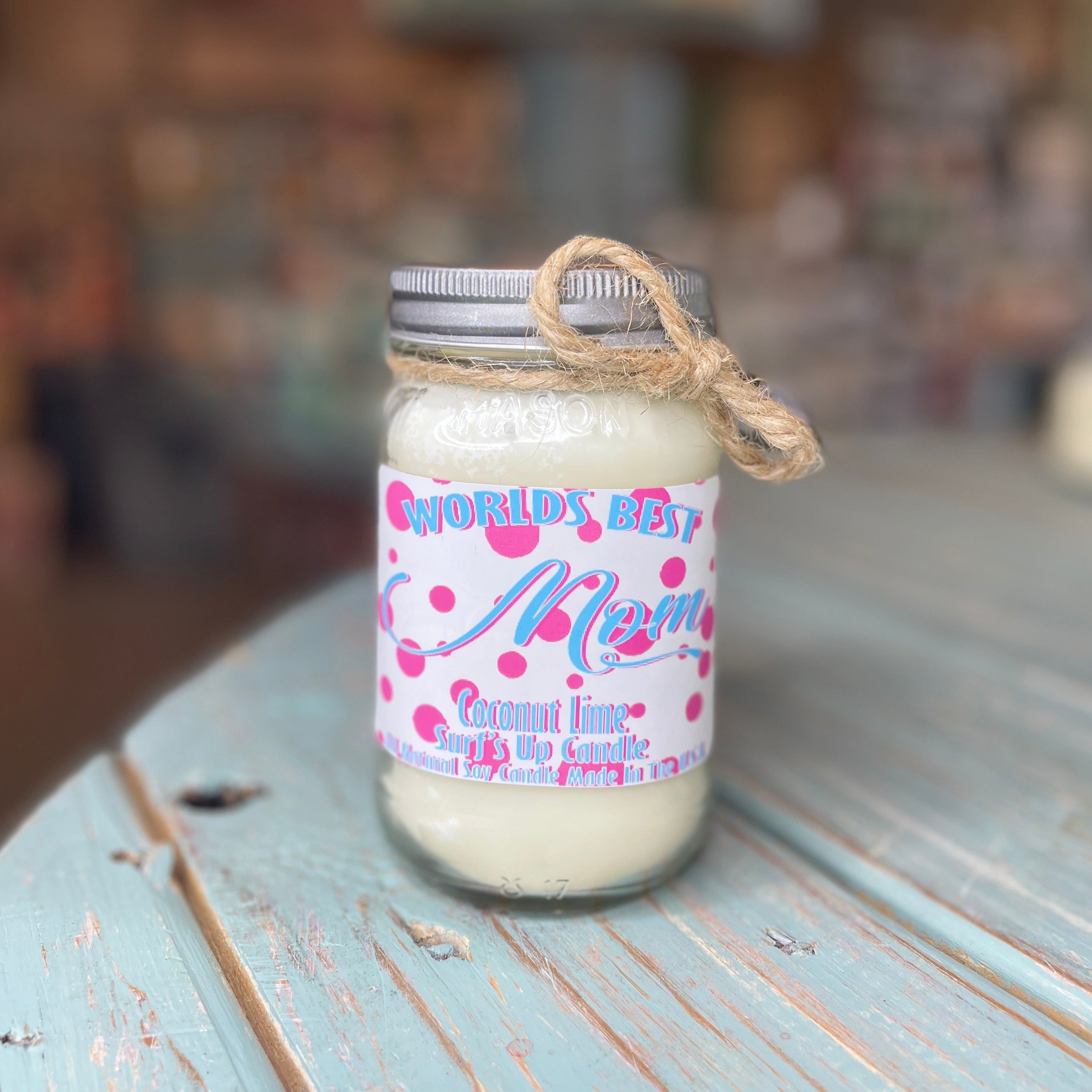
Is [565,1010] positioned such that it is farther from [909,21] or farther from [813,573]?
[909,21]

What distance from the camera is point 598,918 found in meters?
0.52

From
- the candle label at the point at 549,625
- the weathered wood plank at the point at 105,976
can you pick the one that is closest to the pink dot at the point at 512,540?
the candle label at the point at 549,625

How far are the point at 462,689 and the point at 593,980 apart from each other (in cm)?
14

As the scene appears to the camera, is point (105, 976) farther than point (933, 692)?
No

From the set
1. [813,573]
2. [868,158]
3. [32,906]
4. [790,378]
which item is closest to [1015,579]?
[813,573]

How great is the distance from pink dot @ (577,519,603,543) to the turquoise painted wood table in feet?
0.59

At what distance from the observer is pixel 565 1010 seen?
447 millimetres

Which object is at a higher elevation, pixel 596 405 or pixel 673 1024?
pixel 596 405

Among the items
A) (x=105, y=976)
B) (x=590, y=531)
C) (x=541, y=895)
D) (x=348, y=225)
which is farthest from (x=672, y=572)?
(x=348, y=225)

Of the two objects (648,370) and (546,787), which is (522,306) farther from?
(546,787)

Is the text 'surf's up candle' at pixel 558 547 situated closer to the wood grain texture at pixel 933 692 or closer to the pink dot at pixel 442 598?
the pink dot at pixel 442 598

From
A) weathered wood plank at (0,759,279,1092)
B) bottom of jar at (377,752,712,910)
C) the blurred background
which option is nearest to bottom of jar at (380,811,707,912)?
bottom of jar at (377,752,712,910)

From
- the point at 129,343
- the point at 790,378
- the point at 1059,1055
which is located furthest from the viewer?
the point at 129,343

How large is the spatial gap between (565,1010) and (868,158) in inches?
118
